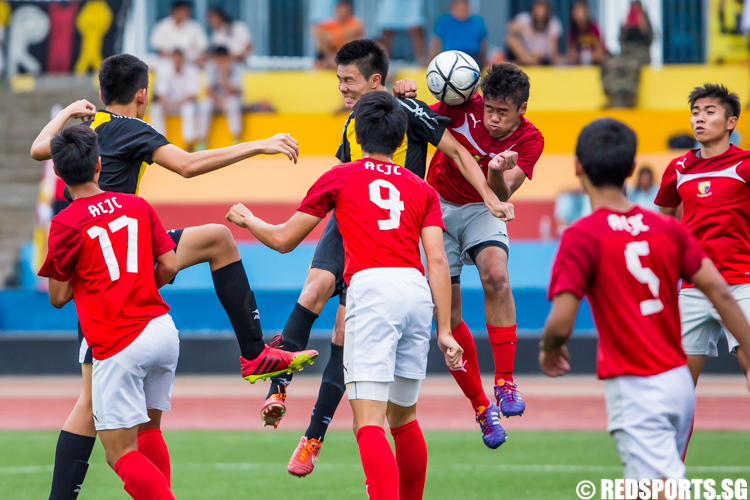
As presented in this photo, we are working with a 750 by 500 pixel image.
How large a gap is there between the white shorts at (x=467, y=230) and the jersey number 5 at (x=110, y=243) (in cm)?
243

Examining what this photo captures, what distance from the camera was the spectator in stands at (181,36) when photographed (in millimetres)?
18875

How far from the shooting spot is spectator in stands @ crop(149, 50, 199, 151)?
18125 millimetres

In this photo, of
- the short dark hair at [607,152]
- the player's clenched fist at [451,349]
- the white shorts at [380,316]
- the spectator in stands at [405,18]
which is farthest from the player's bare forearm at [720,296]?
the spectator in stands at [405,18]

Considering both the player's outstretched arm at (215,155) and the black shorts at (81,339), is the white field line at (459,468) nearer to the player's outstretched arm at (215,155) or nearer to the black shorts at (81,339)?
the black shorts at (81,339)

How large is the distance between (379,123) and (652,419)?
216 cm

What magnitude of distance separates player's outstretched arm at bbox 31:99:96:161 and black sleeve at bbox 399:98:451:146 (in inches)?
80.3

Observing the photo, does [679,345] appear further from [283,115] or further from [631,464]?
[283,115]

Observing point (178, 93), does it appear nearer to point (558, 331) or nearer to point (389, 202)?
point (389, 202)

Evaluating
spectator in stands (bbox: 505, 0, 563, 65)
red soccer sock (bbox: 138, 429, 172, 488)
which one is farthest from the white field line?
spectator in stands (bbox: 505, 0, 563, 65)

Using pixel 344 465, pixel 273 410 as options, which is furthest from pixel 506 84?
pixel 344 465

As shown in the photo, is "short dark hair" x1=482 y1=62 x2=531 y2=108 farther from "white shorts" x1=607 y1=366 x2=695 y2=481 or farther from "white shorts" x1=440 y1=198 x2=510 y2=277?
"white shorts" x1=607 y1=366 x2=695 y2=481

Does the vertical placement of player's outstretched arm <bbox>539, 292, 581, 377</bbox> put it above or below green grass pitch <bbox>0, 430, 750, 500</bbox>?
above

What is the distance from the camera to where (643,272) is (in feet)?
13.7

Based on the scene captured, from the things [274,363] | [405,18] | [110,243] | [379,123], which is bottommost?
[274,363]
